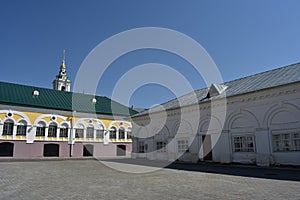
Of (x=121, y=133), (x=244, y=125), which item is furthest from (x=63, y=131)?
(x=244, y=125)

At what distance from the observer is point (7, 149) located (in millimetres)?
28688

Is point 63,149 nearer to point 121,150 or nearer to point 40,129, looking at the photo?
point 40,129

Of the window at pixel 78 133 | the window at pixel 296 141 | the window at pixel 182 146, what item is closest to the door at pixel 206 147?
the window at pixel 182 146

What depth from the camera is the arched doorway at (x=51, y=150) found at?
31328 millimetres

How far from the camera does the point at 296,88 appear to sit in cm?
1441

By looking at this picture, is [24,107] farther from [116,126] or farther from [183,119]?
[183,119]

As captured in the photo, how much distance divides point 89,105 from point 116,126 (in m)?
5.25

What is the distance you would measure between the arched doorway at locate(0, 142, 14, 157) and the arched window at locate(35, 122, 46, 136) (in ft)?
10.1

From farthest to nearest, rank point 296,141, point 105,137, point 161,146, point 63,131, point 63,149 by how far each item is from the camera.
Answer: point 105,137 < point 63,131 < point 63,149 < point 161,146 < point 296,141

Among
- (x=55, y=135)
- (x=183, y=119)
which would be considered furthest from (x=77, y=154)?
(x=183, y=119)

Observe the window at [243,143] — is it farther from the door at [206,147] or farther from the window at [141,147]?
the window at [141,147]

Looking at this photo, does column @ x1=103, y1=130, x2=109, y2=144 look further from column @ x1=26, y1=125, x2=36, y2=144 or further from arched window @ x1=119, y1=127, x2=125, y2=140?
column @ x1=26, y1=125, x2=36, y2=144

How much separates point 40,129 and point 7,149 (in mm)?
4198

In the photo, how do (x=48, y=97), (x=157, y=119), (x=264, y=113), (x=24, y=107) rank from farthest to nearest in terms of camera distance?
(x=48, y=97)
(x=24, y=107)
(x=157, y=119)
(x=264, y=113)
